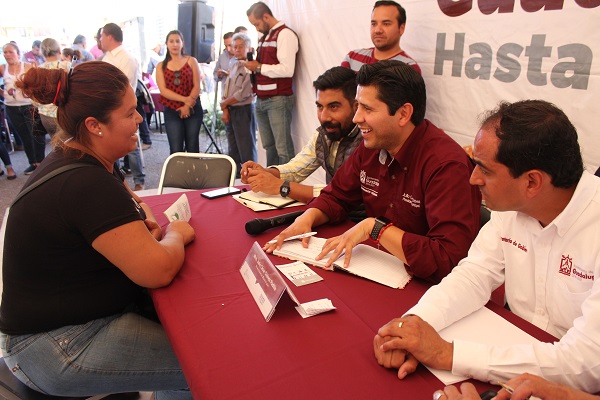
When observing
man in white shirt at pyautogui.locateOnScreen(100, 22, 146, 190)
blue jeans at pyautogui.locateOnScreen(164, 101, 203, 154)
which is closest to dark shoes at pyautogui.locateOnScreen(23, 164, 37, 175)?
man in white shirt at pyautogui.locateOnScreen(100, 22, 146, 190)

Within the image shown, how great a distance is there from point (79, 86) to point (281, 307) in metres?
0.88

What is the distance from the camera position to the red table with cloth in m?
0.90

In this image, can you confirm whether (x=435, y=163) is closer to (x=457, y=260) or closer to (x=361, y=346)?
(x=457, y=260)

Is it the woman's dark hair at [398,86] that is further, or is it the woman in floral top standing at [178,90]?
the woman in floral top standing at [178,90]

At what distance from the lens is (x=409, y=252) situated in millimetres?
1331

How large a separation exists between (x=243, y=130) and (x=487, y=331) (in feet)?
13.3

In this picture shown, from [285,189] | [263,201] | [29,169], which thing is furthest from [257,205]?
[29,169]

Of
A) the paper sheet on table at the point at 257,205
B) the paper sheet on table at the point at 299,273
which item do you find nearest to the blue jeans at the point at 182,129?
the paper sheet on table at the point at 257,205

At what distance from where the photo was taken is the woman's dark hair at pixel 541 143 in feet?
3.29

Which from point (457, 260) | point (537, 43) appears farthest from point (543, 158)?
point (537, 43)

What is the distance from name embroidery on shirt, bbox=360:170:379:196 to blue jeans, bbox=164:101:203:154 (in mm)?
3054

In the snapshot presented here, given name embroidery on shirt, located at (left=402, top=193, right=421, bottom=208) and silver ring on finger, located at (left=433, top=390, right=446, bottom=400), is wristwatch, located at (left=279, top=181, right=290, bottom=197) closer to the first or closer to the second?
name embroidery on shirt, located at (left=402, top=193, right=421, bottom=208)

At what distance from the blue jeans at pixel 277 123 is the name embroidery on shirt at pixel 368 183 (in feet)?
8.40

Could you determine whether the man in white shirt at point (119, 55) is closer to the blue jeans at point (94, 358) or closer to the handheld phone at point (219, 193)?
the handheld phone at point (219, 193)
